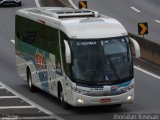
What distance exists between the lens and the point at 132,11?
183ft

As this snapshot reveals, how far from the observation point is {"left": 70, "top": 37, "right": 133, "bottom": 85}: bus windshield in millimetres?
22500

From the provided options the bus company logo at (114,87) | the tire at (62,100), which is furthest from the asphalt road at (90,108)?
the bus company logo at (114,87)

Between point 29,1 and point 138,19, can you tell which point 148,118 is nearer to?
point 138,19

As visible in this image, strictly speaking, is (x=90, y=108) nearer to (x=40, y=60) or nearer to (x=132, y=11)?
(x=40, y=60)

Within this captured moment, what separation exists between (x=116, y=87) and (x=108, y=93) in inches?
12.6

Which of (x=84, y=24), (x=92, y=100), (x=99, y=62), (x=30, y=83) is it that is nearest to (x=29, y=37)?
(x=30, y=83)

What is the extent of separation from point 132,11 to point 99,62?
110ft

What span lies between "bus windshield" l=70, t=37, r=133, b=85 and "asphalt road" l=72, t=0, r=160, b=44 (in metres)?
21.3

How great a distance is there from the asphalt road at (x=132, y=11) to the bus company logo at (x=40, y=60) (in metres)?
18.0

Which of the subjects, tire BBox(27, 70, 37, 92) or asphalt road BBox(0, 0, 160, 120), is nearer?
asphalt road BBox(0, 0, 160, 120)

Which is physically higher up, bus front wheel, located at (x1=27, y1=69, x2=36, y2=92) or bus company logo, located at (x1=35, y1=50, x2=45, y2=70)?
bus company logo, located at (x1=35, y1=50, x2=45, y2=70)

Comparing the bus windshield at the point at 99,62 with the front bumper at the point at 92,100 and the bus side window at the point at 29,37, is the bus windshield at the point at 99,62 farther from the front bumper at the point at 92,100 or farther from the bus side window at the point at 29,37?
the bus side window at the point at 29,37

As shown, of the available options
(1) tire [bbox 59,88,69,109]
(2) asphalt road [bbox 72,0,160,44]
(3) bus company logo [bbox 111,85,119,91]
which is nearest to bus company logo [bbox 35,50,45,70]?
(1) tire [bbox 59,88,69,109]

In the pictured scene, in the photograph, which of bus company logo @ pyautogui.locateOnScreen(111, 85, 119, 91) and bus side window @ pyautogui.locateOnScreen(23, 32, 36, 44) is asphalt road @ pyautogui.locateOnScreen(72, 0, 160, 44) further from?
bus company logo @ pyautogui.locateOnScreen(111, 85, 119, 91)
